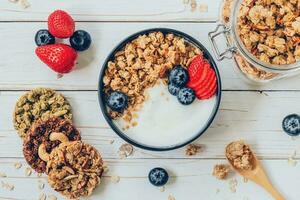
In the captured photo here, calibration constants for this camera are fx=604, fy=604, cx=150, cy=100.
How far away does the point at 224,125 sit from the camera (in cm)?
139

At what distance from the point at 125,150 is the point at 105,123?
0.25 ft

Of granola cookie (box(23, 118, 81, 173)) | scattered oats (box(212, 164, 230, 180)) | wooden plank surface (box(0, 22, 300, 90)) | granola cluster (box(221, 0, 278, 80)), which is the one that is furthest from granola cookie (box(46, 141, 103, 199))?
granola cluster (box(221, 0, 278, 80))

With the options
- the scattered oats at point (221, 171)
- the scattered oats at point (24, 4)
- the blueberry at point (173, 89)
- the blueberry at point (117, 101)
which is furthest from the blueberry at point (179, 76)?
the scattered oats at point (24, 4)

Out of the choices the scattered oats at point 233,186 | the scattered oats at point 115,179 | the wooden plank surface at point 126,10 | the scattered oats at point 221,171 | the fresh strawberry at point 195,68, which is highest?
the wooden plank surface at point 126,10

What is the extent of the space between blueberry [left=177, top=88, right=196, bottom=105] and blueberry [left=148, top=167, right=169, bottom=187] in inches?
6.9

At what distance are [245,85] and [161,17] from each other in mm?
248

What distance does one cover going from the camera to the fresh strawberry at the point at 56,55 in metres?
1.32

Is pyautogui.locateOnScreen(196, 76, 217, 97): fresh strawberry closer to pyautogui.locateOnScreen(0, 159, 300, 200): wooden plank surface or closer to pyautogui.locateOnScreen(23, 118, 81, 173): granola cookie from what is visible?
pyautogui.locateOnScreen(0, 159, 300, 200): wooden plank surface

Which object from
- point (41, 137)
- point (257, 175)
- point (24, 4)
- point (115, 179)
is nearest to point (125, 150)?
point (115, 179)

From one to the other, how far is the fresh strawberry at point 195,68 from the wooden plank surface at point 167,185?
21cm

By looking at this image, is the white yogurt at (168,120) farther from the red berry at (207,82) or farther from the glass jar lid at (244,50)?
the glass jar lid at (244,50)

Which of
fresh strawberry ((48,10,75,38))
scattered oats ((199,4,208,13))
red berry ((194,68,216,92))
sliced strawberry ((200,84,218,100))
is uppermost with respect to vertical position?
scattered oats ((199,4,208,13))

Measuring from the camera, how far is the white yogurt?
1.32m

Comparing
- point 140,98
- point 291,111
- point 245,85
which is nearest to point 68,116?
point 140,98
